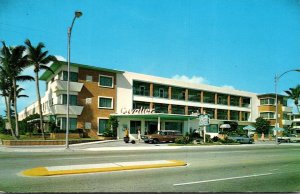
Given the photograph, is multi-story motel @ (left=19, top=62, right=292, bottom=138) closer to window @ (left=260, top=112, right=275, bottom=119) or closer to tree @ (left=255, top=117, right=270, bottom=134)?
tree @ (left=255, top=117, right=270, bottom=134)

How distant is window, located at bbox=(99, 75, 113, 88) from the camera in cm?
4608

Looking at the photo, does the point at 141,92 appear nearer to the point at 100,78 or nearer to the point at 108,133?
the point at 100,78

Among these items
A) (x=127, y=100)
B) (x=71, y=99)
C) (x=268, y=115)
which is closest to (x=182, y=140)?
(x=127, y=100)

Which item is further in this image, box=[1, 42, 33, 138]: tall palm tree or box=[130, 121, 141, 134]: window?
box=[130, 121, 141, 134]: window

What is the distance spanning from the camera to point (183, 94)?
2243 inches

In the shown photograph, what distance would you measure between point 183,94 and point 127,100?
12.2m

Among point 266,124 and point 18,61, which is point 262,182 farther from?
point 266,124

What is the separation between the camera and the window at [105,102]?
45697 mm

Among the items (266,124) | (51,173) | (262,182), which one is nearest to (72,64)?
(51,173)

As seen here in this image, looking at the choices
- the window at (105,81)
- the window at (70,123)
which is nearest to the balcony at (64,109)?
the window at (70,123)

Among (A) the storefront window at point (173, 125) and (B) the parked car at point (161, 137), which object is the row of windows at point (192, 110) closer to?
(A) the storefront window at point (173, 125)

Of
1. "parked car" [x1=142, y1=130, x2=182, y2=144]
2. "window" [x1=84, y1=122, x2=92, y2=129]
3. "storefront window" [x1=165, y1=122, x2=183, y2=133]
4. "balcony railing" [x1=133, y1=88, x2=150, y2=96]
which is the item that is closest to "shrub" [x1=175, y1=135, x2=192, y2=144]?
"parked car" [x1=142, y1=130, x2=182, y2=144]

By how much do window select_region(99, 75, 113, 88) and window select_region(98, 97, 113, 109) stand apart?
1.77 metres

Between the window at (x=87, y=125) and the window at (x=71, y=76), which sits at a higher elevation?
the window at (x=71, y=76)
